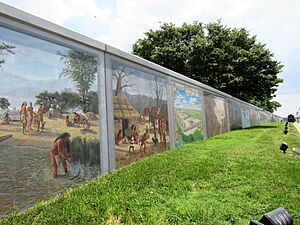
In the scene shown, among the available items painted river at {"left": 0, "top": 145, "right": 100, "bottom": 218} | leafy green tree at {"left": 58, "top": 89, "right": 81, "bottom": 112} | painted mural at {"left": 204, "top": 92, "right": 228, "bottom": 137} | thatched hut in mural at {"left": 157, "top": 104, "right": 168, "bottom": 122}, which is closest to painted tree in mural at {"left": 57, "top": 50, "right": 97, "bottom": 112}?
leafy green tree at {"left": 58, "top": 89, "right": 81, "bottom": 112}

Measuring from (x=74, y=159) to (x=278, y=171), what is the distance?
3657 millimetres

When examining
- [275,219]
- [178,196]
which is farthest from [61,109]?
[275,219]

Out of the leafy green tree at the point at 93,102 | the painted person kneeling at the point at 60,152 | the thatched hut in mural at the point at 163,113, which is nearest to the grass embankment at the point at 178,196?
the painted person kneeling at the point at 60,152

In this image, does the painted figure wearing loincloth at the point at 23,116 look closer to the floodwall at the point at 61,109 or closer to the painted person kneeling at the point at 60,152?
the floodwall at the point at 61,109

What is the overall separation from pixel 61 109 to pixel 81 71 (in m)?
0.79

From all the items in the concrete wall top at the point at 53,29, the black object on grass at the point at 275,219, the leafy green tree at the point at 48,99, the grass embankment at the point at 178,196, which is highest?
the concrete wall top at the point at 53,29

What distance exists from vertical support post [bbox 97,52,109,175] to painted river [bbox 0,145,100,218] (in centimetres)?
84

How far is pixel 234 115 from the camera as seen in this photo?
1738 centimetres

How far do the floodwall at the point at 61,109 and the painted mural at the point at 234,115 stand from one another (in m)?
10.9

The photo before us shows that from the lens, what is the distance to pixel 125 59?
5531 millimetres

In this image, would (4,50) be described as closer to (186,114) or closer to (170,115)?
(170,115)

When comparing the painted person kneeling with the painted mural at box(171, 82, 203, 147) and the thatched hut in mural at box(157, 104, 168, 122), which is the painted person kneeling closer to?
the thatched hut in mural at box(157, 104, 168, 122)

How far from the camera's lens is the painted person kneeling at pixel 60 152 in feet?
11.9

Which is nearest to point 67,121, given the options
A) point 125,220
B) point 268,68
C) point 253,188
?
point 125,220
